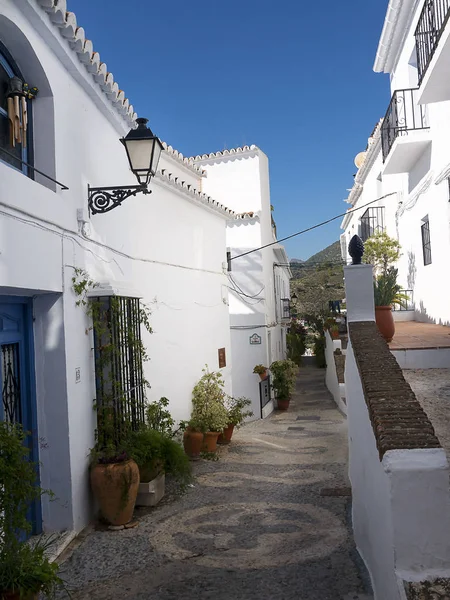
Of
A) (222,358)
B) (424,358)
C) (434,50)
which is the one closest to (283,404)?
(222,358)

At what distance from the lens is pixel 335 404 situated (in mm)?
17547

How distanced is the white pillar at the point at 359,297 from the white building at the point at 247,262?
11015 millimetres

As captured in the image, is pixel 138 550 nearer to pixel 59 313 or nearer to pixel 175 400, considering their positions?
pixel 59 313

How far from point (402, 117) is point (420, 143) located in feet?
7.19

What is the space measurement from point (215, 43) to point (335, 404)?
11.4m

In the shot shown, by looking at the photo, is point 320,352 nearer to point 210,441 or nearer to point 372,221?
point 372,221

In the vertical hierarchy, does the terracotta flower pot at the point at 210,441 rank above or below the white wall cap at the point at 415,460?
below

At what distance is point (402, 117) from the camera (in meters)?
12.7

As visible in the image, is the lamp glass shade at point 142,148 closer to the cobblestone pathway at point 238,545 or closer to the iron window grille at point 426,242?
the cobblestone pathway at point 238,545

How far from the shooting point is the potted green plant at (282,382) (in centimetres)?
1886

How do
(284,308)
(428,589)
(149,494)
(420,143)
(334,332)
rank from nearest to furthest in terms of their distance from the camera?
(428,589)
(149,494)
(420,143)
(334,332)
(284,308)

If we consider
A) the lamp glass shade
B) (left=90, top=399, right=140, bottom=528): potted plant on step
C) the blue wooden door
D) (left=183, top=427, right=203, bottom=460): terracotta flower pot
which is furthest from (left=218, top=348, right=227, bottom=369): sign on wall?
the blue wooden door

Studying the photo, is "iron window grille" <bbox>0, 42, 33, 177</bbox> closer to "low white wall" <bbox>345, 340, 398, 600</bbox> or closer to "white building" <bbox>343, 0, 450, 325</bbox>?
"low white wall" <bbox>345, 340, 398, 600</bbox>

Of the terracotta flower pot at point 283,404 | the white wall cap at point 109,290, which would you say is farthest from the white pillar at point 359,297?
the terracotta flower pot at point 283,404
